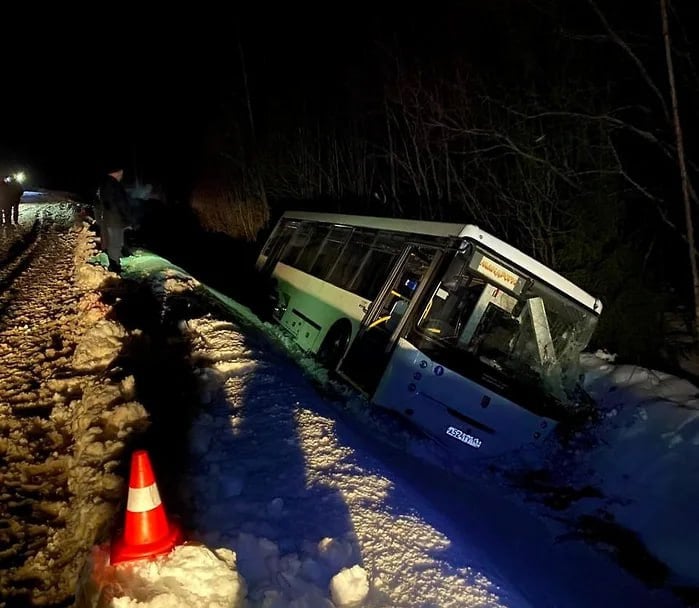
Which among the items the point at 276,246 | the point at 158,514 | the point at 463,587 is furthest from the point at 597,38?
the point at 158,514

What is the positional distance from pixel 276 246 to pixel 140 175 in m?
46.5

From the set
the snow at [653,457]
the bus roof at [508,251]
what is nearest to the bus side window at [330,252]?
the bus roof at [508,251]

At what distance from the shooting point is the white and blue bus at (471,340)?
272 inches

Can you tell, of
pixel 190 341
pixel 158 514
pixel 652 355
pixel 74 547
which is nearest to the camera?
pixel 158 514

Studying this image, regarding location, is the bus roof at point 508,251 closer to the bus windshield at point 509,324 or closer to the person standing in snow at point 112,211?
the bus windshield at point 509,324

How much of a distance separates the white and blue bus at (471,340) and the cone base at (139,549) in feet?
13.6

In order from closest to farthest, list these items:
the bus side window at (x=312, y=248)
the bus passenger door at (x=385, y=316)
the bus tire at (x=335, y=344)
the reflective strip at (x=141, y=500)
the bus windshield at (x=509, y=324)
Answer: the reflective strip at (x=141, y=500) → the bus windshield at (x=509, y=324) → the bus passenger door at (x=385, y=316) → the bus tire at (x=335, y=344) → the bus side window at (x=312, y=248)

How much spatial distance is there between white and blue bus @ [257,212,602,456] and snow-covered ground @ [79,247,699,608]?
0.45 metres

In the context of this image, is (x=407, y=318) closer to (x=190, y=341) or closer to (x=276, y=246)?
(x=190, y=341)

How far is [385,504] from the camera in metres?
4.39

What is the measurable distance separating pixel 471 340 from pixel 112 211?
25.2ft

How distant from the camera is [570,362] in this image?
292 inches

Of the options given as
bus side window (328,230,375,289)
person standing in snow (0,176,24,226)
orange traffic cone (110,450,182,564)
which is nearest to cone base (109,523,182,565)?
orange traffic cone (110,450,182,564)

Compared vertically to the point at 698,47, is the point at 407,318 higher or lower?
lower
